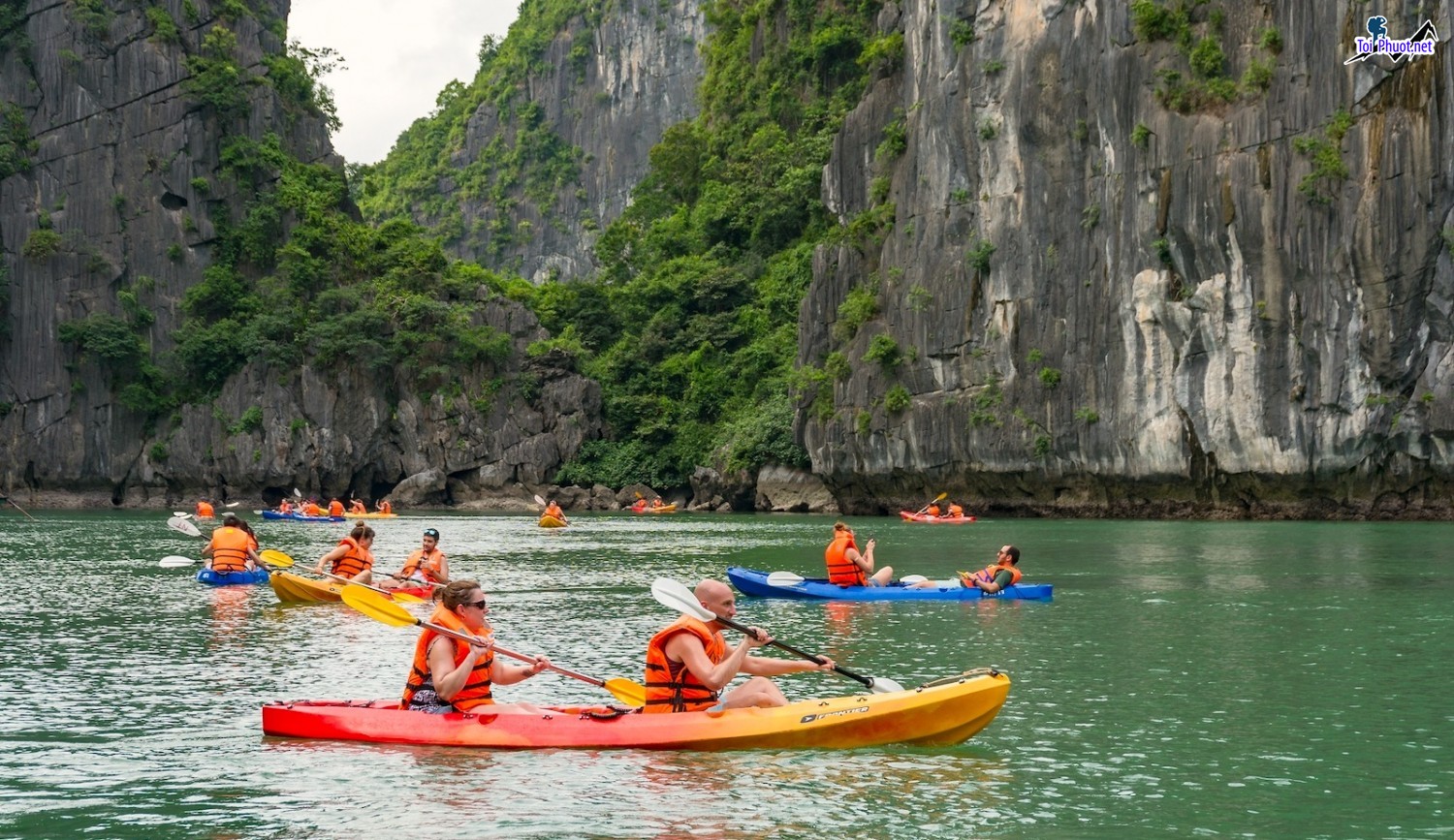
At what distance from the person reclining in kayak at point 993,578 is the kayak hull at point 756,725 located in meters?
11.8

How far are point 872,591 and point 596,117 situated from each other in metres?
105

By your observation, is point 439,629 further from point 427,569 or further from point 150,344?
point 150,344

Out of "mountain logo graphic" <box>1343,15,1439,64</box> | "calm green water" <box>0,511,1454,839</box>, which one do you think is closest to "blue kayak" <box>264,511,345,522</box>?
"calm green water" <box>0,511,1454,839</box>

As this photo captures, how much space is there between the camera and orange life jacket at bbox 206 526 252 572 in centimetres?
2670

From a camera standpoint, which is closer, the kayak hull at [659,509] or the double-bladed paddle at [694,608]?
the double-bladed paddle at [694,608]

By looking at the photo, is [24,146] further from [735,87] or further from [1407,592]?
[1407,592]

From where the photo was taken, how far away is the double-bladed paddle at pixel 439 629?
11.9m

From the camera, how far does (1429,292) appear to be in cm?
4450

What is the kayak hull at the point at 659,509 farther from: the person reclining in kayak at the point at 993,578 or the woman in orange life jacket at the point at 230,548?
the person reclining in kayak at the point at 993,578

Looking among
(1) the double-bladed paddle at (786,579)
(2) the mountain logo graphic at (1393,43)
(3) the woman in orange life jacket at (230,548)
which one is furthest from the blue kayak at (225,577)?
(2) the mountain logo graphic at (1393,43)

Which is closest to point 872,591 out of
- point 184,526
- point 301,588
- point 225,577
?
point 301,588

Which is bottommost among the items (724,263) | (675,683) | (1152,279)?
(675,683)

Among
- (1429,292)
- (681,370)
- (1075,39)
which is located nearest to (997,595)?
(1429,292)

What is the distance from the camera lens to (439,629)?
11688 millimetres
